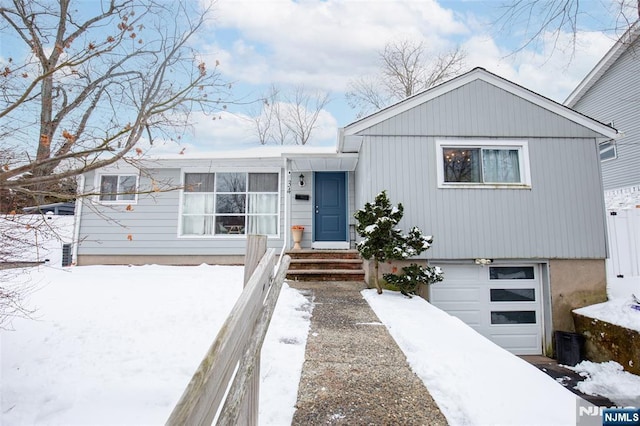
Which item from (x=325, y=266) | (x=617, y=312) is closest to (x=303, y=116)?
(x=325, y=266)

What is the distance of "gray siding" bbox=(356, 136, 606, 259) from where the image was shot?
248 inches

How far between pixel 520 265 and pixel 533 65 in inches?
151

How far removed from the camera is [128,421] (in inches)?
92.4

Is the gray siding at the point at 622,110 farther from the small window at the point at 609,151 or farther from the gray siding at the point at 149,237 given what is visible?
the gray siding at the point at 149,237

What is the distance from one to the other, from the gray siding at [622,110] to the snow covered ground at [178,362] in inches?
353

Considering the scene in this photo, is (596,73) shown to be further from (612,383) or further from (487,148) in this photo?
(612,383)

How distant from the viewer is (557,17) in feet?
15.4

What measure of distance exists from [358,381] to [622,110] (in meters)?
14.2

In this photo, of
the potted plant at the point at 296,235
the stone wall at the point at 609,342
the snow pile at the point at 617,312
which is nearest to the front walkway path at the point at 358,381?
the potted plant at the point at 296,235

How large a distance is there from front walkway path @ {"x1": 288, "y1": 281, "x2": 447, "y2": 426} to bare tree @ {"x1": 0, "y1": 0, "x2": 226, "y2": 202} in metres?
2.51

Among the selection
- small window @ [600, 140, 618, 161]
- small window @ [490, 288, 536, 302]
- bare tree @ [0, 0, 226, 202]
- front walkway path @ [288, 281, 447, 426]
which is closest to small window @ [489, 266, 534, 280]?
small window @ [490, 288, 536, 302]

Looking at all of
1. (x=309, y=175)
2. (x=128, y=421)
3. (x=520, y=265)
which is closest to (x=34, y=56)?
(x=128, y=421)

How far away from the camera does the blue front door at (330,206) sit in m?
8.55

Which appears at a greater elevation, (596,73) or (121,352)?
(596,73)
